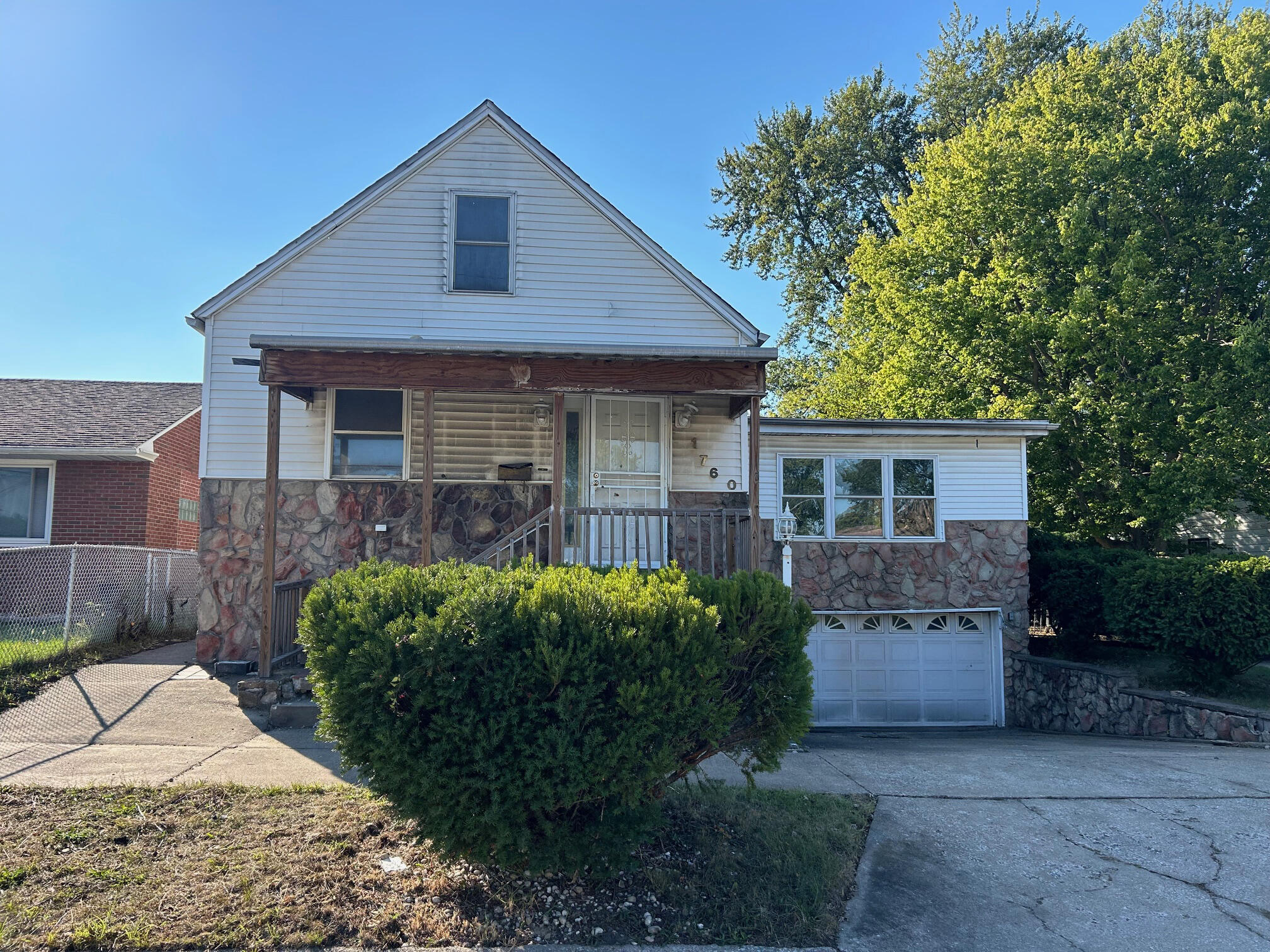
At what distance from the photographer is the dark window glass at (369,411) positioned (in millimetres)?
10984

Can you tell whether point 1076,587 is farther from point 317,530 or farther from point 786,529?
point 317,530

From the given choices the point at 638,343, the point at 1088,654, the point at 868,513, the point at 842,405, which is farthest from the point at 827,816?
the point at 842,405

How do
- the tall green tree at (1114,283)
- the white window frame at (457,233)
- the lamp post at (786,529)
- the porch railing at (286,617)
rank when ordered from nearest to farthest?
the porch railing at (286,617) < the white window frame at (457,233) < the lamp post at (786,529) < the tall green tree at (1114,283)

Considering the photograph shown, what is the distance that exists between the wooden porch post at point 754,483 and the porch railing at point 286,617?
514 centimetres

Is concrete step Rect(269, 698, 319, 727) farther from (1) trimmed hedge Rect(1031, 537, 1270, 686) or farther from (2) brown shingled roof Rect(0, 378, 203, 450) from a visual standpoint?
(1) trimmed hedge Rect(1031, 537, 1270, 686)

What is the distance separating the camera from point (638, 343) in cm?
1136

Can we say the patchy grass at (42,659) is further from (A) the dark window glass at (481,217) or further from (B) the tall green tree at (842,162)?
(B) the tall green tree at (842,162)

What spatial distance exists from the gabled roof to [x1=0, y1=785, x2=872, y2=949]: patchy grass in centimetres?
732

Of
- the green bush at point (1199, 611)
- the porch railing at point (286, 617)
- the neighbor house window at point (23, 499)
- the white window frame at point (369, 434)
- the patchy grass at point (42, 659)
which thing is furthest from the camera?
the neighbor house window at point (23, 499)

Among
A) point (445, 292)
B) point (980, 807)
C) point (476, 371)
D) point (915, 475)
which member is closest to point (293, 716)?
point (476, 371)

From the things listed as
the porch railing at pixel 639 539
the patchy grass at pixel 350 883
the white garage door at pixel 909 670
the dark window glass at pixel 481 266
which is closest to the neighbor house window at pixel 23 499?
the dark window glass at pixel 481 266

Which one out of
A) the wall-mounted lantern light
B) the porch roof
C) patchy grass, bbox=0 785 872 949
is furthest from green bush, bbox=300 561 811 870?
the wall-mounted lantern light

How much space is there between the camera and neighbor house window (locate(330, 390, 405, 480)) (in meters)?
11.0

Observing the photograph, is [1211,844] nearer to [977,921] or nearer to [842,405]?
[977,921]
